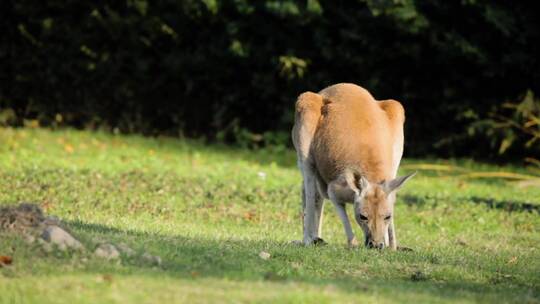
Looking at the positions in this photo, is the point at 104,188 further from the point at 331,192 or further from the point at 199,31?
the point at 199,31

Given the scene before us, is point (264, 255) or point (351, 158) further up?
point (351, 158)

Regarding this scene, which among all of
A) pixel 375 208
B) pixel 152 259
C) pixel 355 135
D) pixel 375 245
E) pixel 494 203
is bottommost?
pixel 494 203

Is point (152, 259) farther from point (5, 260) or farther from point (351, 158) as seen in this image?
point (351, 158)

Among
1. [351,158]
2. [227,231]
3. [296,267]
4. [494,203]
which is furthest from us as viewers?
[494,203]

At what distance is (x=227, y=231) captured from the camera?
11141 mm

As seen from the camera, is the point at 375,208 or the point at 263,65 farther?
the point at 263,65

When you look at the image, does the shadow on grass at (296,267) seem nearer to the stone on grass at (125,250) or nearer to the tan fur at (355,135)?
the stone on grass at (125,250)

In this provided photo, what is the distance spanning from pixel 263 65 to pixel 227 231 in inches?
394

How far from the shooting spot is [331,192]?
32.0 ft

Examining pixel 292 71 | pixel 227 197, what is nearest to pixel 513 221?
pixel 227 197

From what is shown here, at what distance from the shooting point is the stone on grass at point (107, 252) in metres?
7.39

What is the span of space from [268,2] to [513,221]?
7.98 meters

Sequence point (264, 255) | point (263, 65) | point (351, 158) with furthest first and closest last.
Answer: point (263, 65)
point (351, 158)
point (264, 255)

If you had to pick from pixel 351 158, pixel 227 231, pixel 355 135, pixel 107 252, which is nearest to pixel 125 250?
pixel 107 252
